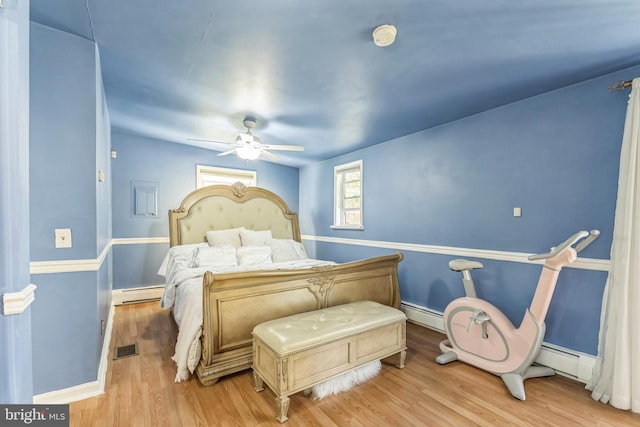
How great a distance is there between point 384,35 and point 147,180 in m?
4.04

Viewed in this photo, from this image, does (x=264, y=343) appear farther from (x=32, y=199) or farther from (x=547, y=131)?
(x=547, y=131)

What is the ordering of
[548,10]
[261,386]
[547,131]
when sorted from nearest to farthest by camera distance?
[548,10] → [261,386] → [547,131]

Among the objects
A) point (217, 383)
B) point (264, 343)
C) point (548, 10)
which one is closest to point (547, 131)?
point (548, 10)

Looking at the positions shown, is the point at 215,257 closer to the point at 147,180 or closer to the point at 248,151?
the point at 248,151

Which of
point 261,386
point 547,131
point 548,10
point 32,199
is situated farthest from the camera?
point 547,131

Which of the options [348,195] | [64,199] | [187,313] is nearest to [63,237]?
[64,199]

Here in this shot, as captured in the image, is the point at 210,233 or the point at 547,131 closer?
the point at 547,131

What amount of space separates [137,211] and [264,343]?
3382 mm

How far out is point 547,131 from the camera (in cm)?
245

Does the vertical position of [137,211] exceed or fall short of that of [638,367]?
it exceeds it

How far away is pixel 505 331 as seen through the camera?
2230 millimetres

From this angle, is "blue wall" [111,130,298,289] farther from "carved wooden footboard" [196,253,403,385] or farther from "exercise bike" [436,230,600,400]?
"exercise bike" [436,230,600,400]

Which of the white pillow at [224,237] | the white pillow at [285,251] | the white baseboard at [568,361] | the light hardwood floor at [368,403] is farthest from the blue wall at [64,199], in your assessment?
the white baseboard at [568,361]

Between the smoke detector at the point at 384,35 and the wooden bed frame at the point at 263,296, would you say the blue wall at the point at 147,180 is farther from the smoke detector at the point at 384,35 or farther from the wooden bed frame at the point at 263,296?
the smoke detector at the point at 384,35
